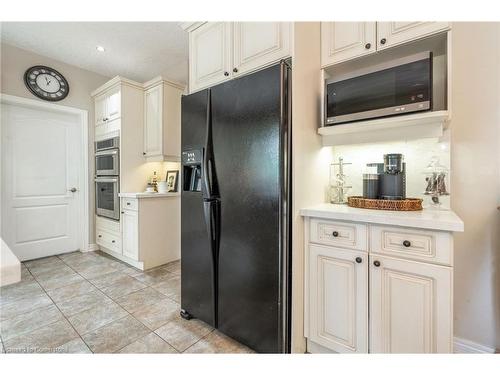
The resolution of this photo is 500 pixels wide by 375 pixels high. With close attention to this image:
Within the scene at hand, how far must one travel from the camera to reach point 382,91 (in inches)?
54.6

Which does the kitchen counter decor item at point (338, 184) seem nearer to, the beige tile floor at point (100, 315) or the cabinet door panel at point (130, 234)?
the beige tile floor at point (100, 315)

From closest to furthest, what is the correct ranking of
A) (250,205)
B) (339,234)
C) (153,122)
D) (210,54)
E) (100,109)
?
1. (339,234)
2. (250,205)
3. (210,54)
4. (153,122)
5. (100,109)

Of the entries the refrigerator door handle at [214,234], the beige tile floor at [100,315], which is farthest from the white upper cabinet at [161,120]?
the refrigerator door handle at [214,234]

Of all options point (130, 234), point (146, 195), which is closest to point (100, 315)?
point (130, 234)

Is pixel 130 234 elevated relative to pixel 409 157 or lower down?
lower down

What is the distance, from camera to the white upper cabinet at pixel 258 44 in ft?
4.68

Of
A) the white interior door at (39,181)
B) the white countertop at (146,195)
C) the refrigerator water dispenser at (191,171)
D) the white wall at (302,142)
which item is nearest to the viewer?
the white wall at (302,142)

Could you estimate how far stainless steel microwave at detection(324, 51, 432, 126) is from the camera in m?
1.27

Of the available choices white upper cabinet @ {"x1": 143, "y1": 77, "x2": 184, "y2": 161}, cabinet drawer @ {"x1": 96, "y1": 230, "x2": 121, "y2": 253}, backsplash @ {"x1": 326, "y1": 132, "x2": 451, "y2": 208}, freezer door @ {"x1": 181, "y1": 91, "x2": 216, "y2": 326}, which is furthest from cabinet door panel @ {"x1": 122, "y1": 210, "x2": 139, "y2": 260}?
backsplash @ {"x1": 326, "y1": 132, "x2": 451, "y2": 208}

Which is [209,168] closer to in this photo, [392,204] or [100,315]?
[392,204]

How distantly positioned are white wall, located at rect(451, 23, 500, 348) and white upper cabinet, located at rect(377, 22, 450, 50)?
0.34 m

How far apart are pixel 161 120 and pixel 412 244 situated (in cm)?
288

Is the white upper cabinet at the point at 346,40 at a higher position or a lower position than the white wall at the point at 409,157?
higher

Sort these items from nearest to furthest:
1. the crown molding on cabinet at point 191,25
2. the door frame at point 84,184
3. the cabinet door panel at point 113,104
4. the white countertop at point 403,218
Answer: the white countertop at point 403,218 → the crown molding on cabinet at point 191,25 → the cabinet door panel at point 113,104 → the door frame at point 84,184
